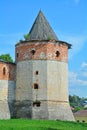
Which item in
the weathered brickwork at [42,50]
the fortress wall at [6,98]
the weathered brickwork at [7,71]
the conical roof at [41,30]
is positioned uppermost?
the conical roof at [41,30]

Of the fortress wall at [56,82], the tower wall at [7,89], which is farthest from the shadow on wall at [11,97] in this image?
the fortress wall at [56,82]

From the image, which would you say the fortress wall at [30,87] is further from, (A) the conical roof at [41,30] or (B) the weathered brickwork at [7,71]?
(A) the conical roof at [41,30]

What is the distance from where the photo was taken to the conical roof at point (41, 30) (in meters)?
34.2

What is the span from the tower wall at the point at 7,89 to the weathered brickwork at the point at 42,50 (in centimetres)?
152

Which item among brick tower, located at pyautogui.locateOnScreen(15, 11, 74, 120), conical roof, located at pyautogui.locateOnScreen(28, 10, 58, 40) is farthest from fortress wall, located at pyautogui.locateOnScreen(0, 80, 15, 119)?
conical roof, located at pyautogui.locateOnScreen(28, 10, 58, 40)

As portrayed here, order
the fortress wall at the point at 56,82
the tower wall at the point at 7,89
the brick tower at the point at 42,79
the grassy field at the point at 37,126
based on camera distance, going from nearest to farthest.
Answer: the grassy field at the point at 37,126 → the brick tower at the point at 42,79 → the fortress wall at the point at 56,82 → the tower wall at the point at 7,89

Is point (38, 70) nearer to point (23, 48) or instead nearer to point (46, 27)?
point (23, 48)

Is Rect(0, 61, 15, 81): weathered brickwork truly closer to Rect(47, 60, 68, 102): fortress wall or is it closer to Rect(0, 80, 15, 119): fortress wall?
Rect(0, 80, 15, 119): fortress wall

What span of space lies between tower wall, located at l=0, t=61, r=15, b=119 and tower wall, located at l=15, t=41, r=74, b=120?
22.2 inches

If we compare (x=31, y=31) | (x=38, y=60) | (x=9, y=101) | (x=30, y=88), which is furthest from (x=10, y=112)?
(x=31, y=31)

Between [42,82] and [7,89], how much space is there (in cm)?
343

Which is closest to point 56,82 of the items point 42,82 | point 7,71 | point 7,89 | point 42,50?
point 42,82

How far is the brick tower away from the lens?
3222cm

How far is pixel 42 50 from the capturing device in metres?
33.2
